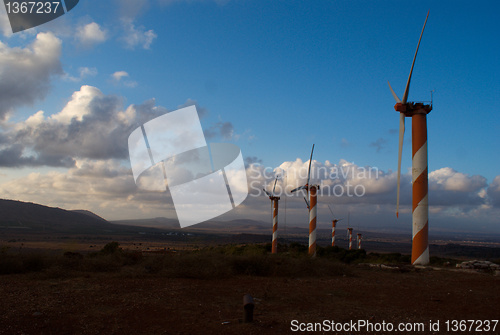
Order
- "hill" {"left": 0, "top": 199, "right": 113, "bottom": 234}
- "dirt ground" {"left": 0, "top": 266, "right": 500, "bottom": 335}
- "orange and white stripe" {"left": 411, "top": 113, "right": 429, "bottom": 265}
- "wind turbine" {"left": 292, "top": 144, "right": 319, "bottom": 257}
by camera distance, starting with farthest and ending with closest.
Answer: "hill" {"left": 0, "top": 199, "right": 113, "bottom": 234}, "wind turbine" {"left": 292, "top": 144, "right": 319, "bottom": 257}, "orange and white stripe" {"left": 411, "top": 113, "right": 429, "bottom": 265}, "dirt ground" {"left": 0, "top": 266, "right": 500, "bottom": 335}

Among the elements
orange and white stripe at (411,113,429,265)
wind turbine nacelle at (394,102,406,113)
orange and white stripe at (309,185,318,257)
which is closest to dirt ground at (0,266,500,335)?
orange and white stripe at (411,113,429,265)

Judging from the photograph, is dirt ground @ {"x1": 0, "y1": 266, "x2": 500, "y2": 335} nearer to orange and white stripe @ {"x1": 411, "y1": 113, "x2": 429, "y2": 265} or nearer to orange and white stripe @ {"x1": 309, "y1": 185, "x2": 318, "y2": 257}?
orange and white stripe @ {"x1": 411, "y1": 113, "x2": 429, "y2": 265}

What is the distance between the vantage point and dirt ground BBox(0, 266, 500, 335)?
250 inches

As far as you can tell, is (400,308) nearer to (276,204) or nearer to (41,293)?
(41,293)

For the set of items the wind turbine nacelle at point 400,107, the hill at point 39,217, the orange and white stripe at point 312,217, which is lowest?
the hill at point 39,217

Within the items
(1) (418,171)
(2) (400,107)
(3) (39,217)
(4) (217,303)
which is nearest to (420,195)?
(1) (418,171)

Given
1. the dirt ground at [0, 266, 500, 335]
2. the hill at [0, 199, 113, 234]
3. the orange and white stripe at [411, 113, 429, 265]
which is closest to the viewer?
the dirt ground at [0, 266, 500, 335]

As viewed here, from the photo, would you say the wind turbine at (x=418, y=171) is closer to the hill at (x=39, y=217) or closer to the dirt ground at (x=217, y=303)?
the dirt ground at (x=217, y=303)

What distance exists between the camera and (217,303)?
8172 millimetres

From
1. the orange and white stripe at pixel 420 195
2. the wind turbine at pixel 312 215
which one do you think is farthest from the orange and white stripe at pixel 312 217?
the orange and white stripe at pixel 420 195

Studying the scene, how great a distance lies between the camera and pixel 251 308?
6.42 metres

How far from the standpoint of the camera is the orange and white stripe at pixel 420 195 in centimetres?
1792

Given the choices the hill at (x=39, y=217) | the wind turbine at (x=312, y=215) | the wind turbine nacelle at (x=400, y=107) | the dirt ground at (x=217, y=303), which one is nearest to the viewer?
the dirt ground at (x=217, y=303)

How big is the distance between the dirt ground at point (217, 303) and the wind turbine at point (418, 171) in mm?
5757
